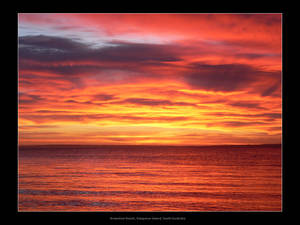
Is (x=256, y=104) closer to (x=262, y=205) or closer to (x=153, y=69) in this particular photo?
(x=153, y=69)

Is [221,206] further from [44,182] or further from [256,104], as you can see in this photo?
[256,104]

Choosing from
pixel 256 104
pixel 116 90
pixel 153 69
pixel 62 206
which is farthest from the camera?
A: pixel 116 90

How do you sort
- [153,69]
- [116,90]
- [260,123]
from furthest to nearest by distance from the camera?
[116,90]
[153,69]
[260,123]

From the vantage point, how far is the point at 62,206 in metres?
9.38

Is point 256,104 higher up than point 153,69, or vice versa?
point 153,69
